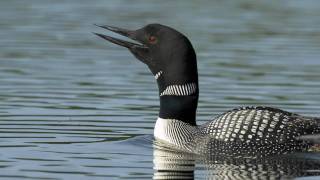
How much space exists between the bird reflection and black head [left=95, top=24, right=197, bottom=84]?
69 centimetres

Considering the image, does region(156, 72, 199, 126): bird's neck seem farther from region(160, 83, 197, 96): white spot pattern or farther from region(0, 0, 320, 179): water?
region(0, 0, 320, 179): water

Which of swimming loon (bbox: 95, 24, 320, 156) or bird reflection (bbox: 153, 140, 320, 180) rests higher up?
swimming loon (bbox: 95, 24, 320, 156)

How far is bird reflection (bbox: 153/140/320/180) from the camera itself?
1008cm

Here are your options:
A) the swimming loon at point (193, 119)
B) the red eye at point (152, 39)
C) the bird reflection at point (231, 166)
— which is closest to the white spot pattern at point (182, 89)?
the swimming loon at point (193, 119)

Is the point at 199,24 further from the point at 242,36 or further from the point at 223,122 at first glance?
the point at 223,122

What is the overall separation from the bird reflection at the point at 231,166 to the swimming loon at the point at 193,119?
0.12 metres

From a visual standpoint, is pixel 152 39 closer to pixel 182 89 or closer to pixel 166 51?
pixel 166 51

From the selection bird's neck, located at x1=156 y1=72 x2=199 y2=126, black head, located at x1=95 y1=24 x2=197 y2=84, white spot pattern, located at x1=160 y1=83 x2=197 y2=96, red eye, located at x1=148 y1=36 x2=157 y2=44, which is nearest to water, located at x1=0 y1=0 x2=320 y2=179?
bird's neck, located at x1=156 y1=72 x2=199 y2=126

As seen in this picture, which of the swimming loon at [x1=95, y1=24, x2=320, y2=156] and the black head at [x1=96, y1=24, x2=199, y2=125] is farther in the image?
the black head at [x1=96, y1=24, x2=199, y2=125]

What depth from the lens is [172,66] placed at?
11508 millimetres

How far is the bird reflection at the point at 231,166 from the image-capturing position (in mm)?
10078

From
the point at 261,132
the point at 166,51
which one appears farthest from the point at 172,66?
the point at 261,132

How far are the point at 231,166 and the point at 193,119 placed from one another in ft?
3.92

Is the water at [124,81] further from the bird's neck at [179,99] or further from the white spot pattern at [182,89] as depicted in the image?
the white spot pattern at [182,89]
